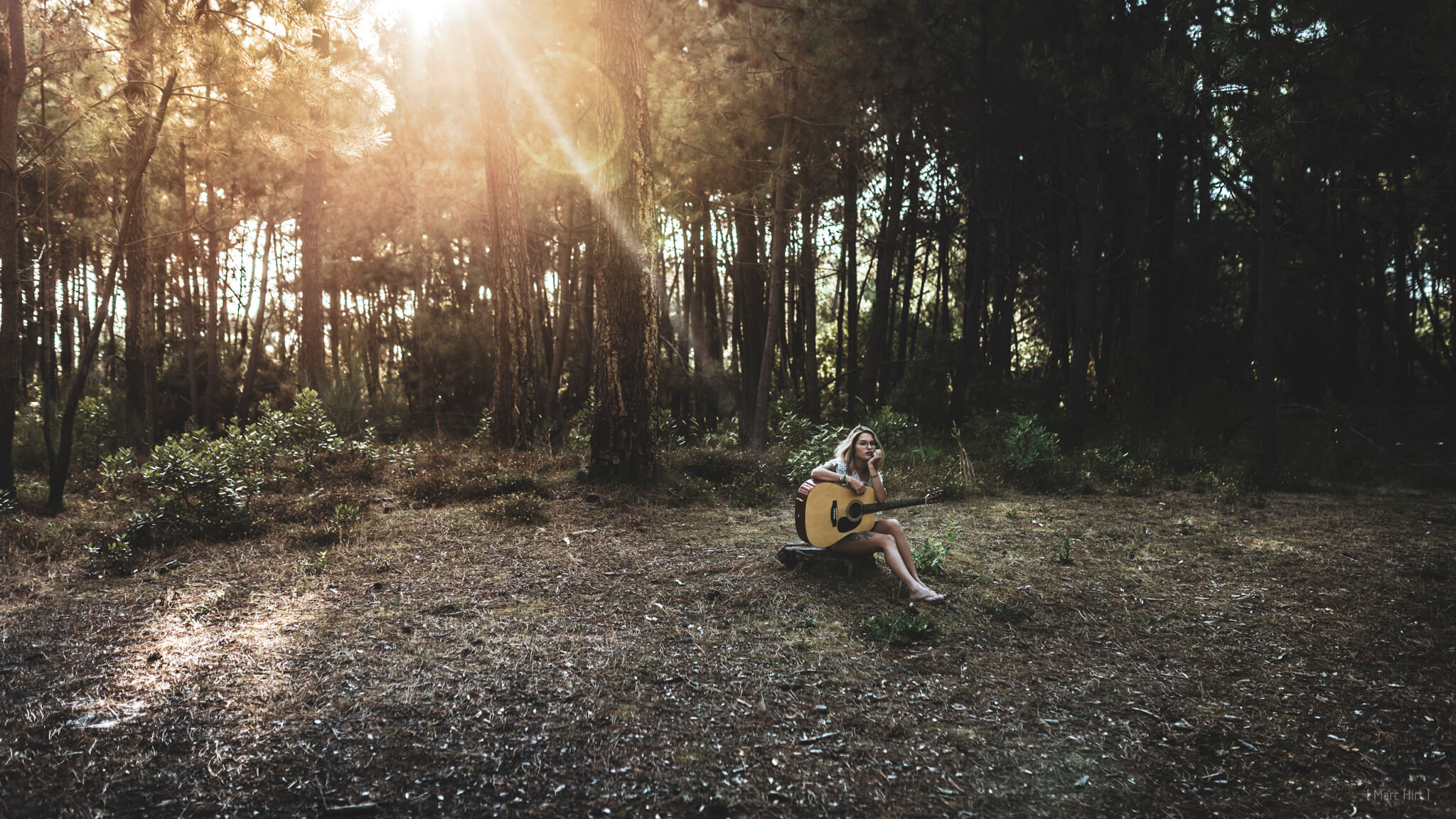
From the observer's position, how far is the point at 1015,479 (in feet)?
29.3

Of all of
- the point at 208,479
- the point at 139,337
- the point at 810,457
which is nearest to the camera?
the point at 208,479

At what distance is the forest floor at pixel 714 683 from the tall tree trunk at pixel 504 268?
14.8ft

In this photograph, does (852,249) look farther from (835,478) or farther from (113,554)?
(113,554)

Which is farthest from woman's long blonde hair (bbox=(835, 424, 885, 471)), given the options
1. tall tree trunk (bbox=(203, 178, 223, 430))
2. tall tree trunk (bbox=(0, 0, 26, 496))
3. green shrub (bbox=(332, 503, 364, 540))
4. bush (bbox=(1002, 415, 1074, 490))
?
tall tree trunk (bbox=(203, 178, 223, 430))

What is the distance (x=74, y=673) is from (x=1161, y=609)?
5.66m

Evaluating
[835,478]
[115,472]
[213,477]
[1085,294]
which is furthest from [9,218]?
[1085,294]

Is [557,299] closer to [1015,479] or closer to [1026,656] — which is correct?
[1015,479]

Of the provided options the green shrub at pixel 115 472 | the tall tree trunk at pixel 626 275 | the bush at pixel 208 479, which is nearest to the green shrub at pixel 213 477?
the bush at pixel 208 479

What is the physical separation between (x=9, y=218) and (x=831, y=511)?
7.50 meters

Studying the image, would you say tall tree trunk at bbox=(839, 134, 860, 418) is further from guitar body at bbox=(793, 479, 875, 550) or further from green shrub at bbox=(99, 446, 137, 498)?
green shrub at bbox=(99, 446, 137, 498)

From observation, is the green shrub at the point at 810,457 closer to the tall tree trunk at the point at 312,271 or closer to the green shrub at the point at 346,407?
the green shrub at the point at 346,407

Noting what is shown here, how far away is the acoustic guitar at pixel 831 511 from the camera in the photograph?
188 inches

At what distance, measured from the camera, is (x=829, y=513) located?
4.85 metres

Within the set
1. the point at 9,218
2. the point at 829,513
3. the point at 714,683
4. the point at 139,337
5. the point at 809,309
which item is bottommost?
the point at 714,683
